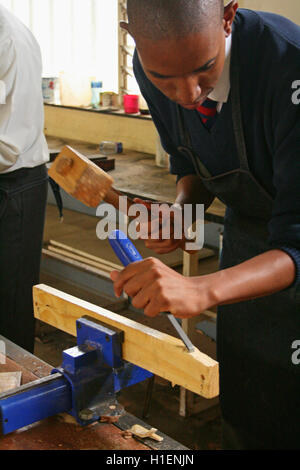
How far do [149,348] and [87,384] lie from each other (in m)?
0.15

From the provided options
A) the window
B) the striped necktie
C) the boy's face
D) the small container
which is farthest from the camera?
the small container

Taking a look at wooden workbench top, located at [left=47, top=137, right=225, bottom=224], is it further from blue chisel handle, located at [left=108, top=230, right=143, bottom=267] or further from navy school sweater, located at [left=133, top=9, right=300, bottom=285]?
blue chisel handle, located at [left=108, top=230, right=143, bottom=267]

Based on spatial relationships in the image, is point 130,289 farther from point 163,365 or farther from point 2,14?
point 2,14

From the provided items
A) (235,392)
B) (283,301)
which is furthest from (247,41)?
(235,392)

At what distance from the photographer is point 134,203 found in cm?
125

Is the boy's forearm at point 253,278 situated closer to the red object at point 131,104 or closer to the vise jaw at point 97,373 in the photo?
the vise jaw at point 97,373

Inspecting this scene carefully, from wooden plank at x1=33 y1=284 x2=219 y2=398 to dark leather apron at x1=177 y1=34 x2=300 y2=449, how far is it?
46 centimetres

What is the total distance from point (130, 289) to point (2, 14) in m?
1.58

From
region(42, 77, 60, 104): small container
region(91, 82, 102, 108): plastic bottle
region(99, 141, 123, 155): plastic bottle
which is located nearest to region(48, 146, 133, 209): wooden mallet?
region(99, 141, 123, 155): plastic bottle

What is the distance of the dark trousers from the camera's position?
2227mm

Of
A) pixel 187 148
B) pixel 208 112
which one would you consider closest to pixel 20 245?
pixel 187 148

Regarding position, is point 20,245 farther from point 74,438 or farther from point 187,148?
point 74,438

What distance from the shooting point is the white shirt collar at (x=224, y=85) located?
3.90 feet

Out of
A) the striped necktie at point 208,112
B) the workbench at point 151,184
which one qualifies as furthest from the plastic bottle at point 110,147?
the striped necktie at point 208,112
